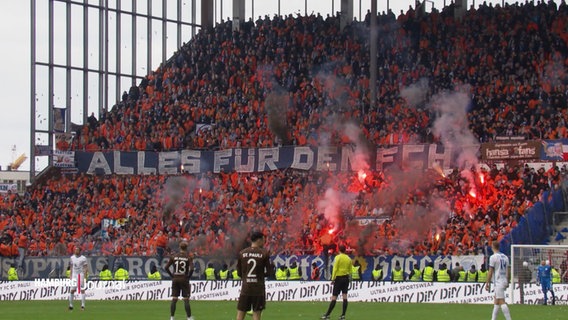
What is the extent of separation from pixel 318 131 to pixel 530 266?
17.3 m

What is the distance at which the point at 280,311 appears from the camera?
31.3m

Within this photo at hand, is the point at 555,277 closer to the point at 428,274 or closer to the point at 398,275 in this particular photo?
the point at 428,274

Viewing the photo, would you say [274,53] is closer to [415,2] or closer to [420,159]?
[415,2]

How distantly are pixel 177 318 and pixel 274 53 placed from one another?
31.9 meters

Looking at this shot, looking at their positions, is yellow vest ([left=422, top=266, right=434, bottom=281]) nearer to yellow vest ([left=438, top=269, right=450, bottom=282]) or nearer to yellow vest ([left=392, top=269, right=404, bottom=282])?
yellow vest ([left=438, top=269, right=450, bottom=282])

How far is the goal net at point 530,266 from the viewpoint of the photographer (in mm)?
35000

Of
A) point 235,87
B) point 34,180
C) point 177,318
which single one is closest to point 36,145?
point 34,180

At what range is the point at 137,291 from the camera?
40.5m

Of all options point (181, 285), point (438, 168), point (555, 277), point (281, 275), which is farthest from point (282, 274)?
point (181, 285)

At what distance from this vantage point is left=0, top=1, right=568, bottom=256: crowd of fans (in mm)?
43625

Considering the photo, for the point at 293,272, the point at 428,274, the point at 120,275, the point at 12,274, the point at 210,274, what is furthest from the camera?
the point at 12,274

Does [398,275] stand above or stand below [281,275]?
above

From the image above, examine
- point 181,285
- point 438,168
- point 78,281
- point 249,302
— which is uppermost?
point 438,168

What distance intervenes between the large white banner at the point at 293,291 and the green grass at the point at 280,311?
1.47 metres
